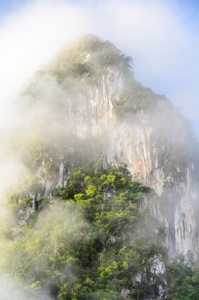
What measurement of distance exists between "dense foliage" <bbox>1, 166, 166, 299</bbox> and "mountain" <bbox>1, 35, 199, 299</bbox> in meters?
0.30

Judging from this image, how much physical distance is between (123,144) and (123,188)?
15.0 feet

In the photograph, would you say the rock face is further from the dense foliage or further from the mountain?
the dense foliage

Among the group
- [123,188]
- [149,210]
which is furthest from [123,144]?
[149,210]

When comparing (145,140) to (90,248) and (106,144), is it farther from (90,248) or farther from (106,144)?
(90,248)

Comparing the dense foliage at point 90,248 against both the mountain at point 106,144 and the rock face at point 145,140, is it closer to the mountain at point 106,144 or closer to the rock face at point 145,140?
the mountain at point 106,144

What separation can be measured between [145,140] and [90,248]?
1052cm

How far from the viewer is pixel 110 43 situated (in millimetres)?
32562

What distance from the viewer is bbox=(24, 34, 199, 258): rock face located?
24891 mm

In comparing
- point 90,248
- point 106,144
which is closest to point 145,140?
point 106,144

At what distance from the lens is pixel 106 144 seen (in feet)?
90.4

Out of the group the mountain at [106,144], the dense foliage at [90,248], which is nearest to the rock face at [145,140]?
the mountain at [106,144]

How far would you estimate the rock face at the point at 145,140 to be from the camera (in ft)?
81.7

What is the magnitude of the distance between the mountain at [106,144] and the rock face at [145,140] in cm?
8

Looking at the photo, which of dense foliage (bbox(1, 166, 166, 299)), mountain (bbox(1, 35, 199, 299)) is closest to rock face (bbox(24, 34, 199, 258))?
mountain (bbox(1, 35, 199, 299))
